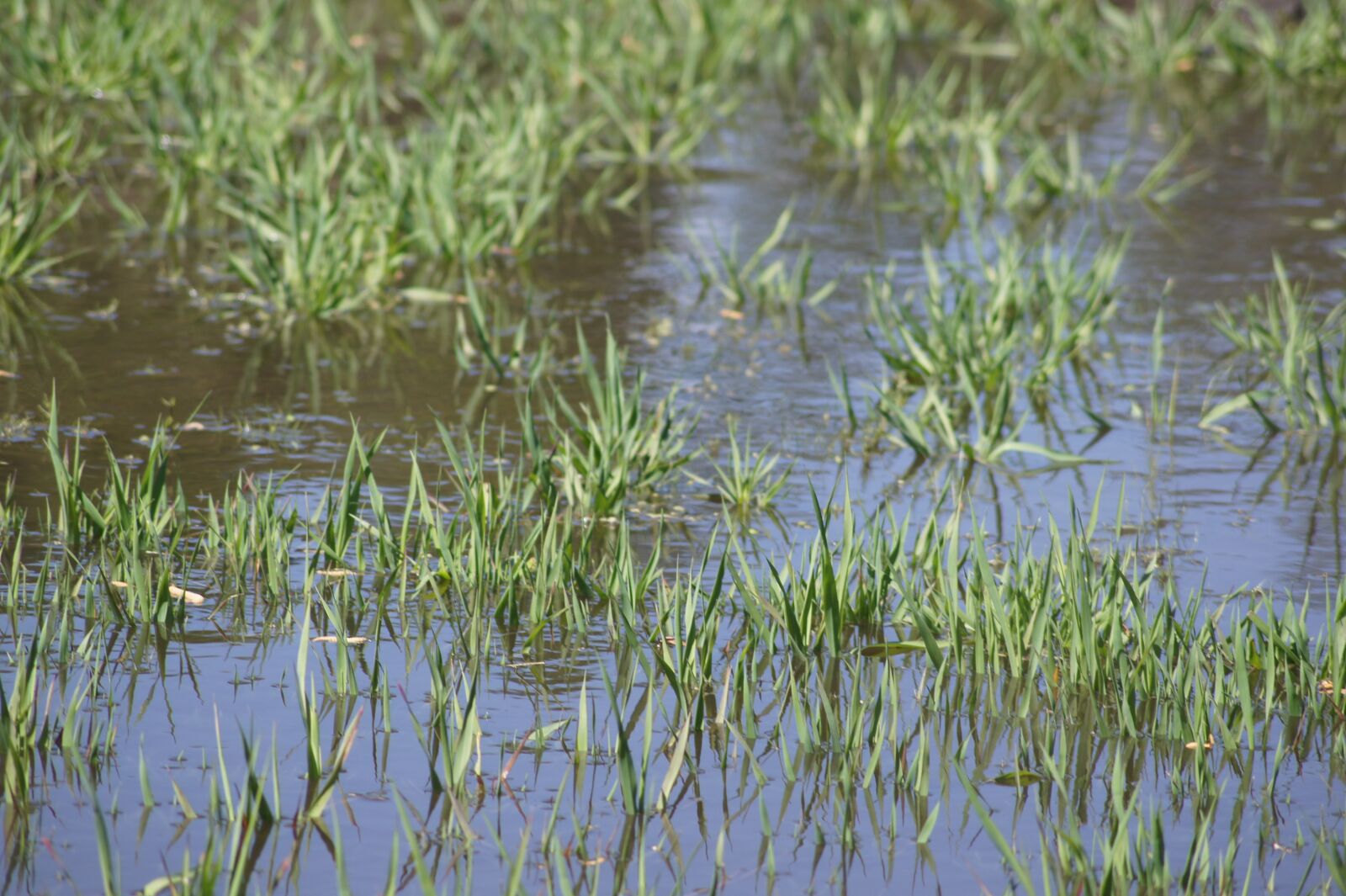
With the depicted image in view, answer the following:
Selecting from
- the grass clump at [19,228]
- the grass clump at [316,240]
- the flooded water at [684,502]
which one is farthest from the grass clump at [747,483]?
the grass clump at [19,228]

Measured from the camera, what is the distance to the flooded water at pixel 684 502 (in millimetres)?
2670

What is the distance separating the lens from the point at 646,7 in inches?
372

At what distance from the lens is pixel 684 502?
4.21 meters

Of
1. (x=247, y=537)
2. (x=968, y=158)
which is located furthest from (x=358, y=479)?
(x=968, y=158)

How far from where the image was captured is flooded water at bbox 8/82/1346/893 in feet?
8.76

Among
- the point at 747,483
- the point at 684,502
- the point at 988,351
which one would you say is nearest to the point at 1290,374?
the point at 988,351

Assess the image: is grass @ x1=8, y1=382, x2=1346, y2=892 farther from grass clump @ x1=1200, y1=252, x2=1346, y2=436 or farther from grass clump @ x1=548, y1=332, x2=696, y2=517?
grass clump @ x1=1200, y1=252, x2=1346, y2=436

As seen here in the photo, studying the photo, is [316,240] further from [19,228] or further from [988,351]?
[988,351]

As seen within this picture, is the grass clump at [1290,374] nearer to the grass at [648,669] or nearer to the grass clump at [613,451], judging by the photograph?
the grass at [648,669]

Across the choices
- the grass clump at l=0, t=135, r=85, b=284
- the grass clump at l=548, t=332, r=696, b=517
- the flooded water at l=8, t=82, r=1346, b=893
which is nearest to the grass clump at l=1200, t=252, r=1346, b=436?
the flooded water at l=8, t=82, r=1346, b=893

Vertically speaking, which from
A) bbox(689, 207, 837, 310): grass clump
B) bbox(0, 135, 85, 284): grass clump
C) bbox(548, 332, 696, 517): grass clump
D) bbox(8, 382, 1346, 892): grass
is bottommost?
bbox(8, 382, 1346, 892): grass

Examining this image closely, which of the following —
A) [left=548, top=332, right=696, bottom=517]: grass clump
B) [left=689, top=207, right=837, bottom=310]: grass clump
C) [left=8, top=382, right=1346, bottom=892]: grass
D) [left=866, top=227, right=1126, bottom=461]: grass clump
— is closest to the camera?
[left=8, top=382, right=1346, bottom=892]: grass

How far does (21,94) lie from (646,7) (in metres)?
3.39

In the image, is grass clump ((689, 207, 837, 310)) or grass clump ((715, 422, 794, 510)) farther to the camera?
grass clump ((689, 207, 837, 310))
